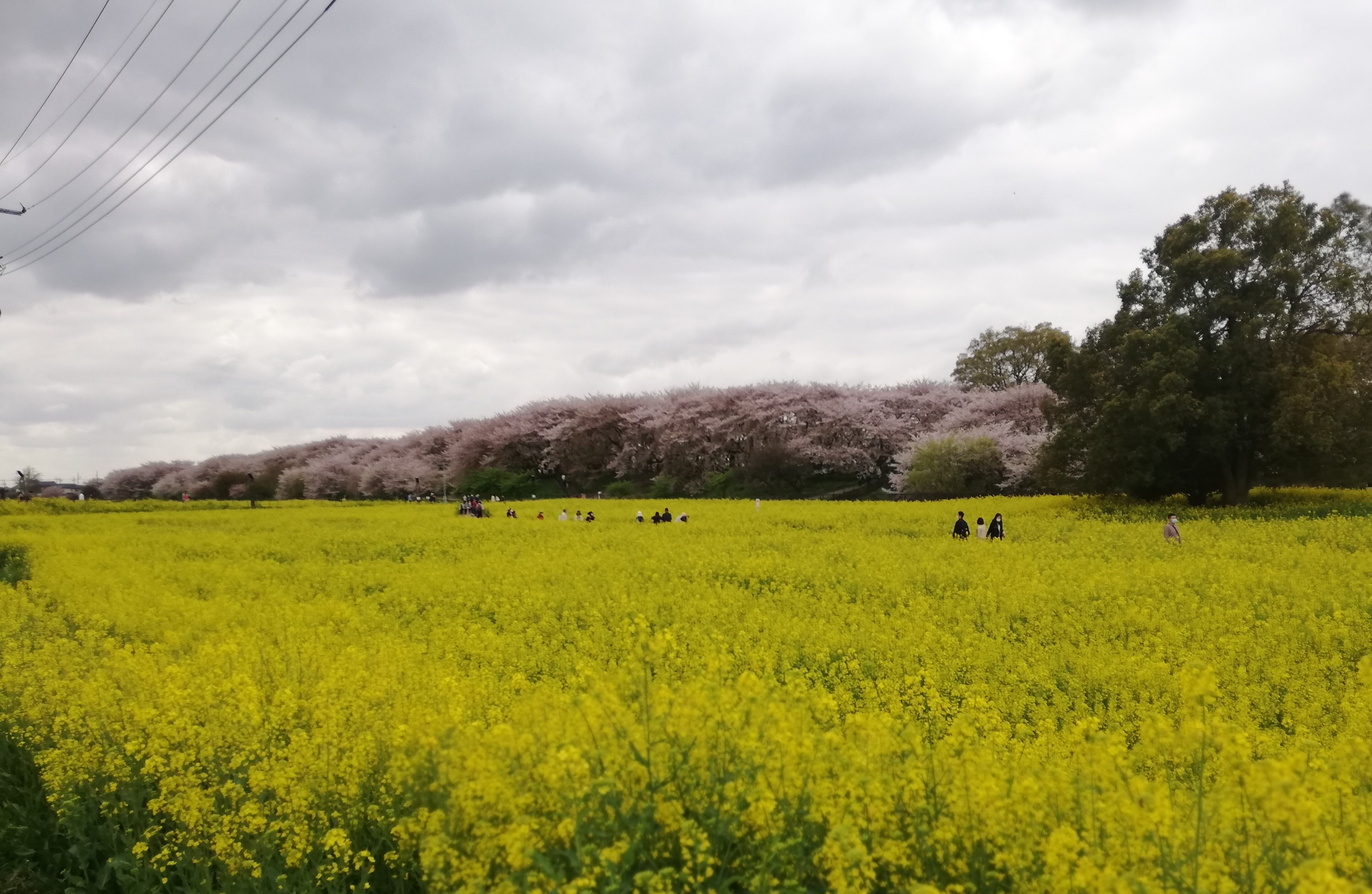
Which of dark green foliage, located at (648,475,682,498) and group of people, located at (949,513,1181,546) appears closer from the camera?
group of people, located at (949,513,1181,546)

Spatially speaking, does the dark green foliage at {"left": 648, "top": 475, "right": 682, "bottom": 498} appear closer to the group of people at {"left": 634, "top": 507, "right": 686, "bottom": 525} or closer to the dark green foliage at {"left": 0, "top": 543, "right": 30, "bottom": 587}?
the group of people at {"left": 634, "top": 507, "right": 686, "bottom": 525}

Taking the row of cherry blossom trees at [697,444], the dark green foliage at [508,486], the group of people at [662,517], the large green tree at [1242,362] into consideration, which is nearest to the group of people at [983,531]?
the large green tree at [1242,362]

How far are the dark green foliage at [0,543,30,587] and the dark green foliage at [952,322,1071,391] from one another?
53.4 metres

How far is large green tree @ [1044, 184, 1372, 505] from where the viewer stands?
25.9 meters

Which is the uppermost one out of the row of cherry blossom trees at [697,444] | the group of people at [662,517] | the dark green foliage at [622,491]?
the row of cherry blossom trees at [697,444]

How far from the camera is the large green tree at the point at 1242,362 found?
2592 centimetres

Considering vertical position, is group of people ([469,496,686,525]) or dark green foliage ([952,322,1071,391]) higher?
dark green foliage ([952,322,1071,391])

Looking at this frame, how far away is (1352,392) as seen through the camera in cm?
2578

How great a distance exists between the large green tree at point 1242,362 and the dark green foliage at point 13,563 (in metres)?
29.4

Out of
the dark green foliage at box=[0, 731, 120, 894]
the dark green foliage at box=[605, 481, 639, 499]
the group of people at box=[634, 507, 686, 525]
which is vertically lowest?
the dark green foliage at box=[0, 731, 120, 894]

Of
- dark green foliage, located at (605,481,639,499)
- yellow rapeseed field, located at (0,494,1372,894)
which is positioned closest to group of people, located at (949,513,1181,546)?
yellow rapeseed field, located at (0,494,1372,894)

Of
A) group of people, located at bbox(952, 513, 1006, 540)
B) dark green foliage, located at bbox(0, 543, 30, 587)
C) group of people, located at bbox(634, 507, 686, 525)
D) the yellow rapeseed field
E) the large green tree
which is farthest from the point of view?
group of people, located at bbox(634, 507, 686, 525)

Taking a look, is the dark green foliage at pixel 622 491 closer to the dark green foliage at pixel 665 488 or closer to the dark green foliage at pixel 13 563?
the dark green foliage at pixel 665 488

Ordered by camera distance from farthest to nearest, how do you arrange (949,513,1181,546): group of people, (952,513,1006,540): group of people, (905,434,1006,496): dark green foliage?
1. (905,434,1006,496): dark green foliage
2. (952,513,1006,540): group of people
3. (949,513,1181,546): group of people
